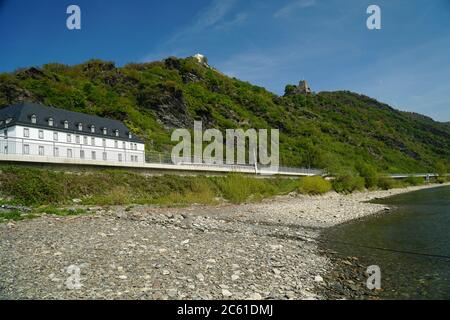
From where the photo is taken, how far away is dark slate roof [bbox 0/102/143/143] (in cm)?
4141

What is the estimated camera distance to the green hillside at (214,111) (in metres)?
73.1

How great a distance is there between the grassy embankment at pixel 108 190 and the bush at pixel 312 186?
11.9 feet

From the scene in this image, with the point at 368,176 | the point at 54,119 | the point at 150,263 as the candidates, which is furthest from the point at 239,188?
the point at 368,176

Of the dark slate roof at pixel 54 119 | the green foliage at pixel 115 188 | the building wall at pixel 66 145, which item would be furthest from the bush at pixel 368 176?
the dark slate roof at pixel 54 119

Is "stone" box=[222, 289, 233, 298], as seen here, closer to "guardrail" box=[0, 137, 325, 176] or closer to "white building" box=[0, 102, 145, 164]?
"guardrail" box=[0, 137, 325, 176]

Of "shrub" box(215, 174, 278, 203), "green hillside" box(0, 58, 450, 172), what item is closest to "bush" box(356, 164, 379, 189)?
"green hillside" box(0, 58, 450, 172)

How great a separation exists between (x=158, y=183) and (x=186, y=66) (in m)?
110

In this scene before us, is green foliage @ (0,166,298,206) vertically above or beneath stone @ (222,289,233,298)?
above

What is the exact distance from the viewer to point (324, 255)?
1422cm

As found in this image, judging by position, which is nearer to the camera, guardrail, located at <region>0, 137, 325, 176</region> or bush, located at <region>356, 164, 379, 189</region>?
guardrail, located at <region>0, 137, 325, 176</region>

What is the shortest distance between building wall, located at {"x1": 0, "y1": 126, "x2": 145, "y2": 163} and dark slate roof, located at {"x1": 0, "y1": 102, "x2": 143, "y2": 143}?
63cm

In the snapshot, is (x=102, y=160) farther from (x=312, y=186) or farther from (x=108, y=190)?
(x=312, y=186)
